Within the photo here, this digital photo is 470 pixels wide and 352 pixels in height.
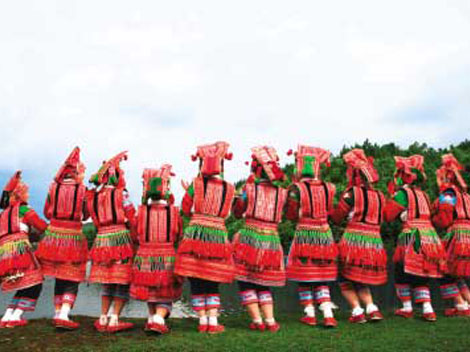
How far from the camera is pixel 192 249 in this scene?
493cm

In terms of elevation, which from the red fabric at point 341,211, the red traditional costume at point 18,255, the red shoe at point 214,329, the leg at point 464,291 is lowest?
the red shoe at point 214,329

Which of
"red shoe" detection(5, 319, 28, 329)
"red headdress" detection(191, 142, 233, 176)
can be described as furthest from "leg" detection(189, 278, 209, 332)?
"red shoe" detection(5, 319, 28, 329)

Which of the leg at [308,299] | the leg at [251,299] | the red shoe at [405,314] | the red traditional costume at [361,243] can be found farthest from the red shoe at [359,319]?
the leg at [251,299]

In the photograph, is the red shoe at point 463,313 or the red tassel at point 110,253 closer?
the red tassel at point 110,253

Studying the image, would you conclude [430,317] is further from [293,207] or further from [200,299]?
[200,299]

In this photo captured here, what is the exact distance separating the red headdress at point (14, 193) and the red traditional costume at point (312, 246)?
9.53 ft

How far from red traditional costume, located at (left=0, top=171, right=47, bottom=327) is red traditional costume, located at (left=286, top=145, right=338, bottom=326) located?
2.72 meters

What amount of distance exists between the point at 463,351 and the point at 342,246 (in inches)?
64.7

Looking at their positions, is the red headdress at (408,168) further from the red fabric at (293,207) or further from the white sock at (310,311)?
the white sock at (310,311)

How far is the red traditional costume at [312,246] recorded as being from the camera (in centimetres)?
540

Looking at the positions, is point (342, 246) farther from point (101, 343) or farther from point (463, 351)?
point (101, 343)

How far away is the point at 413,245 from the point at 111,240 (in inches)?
133

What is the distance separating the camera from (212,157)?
5129 mm

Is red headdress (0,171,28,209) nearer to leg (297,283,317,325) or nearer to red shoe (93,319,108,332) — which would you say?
red shoe (93,319,108,332)
